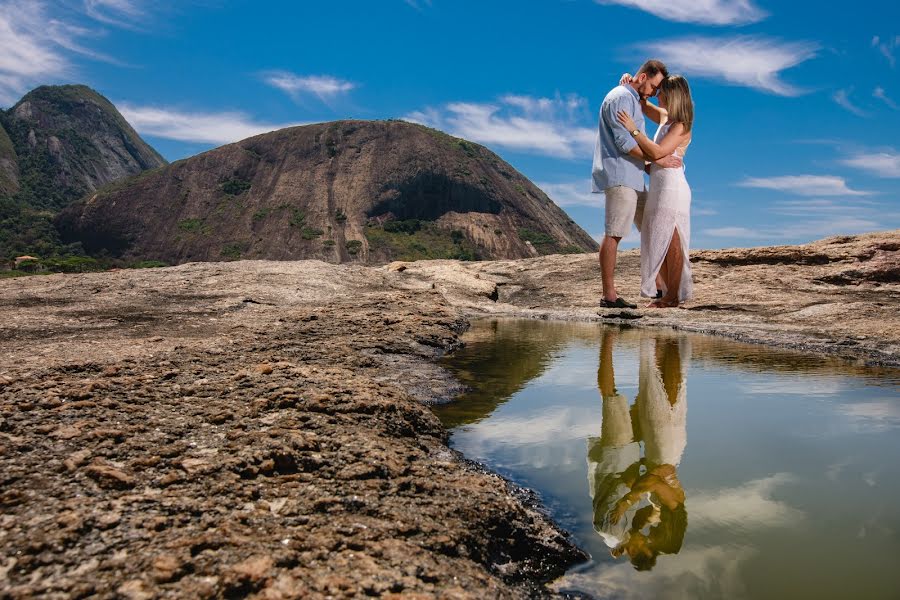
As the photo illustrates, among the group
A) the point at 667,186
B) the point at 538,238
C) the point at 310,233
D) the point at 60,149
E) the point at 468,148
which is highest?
the point at 60,149

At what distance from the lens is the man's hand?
25.6 ft

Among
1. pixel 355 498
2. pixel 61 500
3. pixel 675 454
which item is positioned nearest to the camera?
pixel 61 500

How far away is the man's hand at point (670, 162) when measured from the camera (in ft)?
25.6

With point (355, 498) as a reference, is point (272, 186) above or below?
above

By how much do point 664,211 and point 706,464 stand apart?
558cm

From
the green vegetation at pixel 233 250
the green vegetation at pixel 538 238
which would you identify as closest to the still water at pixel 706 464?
the green vegetation at pixel 233 250

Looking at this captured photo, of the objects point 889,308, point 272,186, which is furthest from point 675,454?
point 272,186

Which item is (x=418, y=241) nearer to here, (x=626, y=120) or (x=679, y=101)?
(x=679, y=101)

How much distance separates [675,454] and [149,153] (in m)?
210

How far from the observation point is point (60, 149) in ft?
474

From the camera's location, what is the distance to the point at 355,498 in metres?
2.30

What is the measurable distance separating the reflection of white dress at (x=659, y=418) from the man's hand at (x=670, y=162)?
326cm

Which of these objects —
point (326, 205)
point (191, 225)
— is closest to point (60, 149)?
point (191, 225)

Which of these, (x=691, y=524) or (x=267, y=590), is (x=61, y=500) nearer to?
(x=267, y=590)
